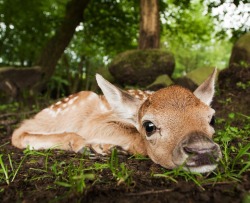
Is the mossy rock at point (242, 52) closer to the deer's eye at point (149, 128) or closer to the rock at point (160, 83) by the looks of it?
the rock at point (160, 83)

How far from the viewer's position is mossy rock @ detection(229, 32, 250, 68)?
7.13 meters

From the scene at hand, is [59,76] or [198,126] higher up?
[198,126]

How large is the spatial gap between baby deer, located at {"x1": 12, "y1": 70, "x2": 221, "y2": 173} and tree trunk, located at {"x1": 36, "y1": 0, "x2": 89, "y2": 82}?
567 centimetres

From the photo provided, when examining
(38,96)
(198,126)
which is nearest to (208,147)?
(198,126)

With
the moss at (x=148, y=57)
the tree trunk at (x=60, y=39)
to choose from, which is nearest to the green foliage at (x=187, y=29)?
the moss at (x=148, y=57)

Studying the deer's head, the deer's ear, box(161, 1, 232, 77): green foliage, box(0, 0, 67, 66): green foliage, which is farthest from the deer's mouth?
box(0, 0, 67, 66): green foliage

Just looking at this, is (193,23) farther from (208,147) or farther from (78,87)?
(208,147)

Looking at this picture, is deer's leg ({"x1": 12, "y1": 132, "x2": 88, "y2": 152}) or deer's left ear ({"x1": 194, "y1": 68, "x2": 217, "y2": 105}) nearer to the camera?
deer's left ear ({"x1": 194, "y1": 68, "x2": 217, "y2": 105})

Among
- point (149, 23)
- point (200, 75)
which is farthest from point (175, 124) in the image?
point (149, 23)

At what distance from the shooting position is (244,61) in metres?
7.11

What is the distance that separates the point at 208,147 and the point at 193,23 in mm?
12216

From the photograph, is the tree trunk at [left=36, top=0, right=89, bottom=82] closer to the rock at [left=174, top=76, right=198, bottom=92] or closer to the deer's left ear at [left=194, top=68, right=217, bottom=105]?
the rock at [left=174, top=76, right=198, bottom=92]

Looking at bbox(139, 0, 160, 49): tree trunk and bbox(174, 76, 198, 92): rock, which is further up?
bbox(139, 0, 160, 49): tree trunk

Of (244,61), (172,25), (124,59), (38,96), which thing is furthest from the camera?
(172,25)
